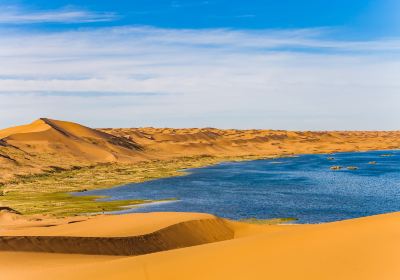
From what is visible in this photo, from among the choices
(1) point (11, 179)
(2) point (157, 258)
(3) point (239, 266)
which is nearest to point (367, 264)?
(3) point (239, 266)

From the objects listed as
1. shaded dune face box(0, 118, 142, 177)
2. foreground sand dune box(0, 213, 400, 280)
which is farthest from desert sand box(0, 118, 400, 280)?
shaded dune face box(0, 118, 142, 177)

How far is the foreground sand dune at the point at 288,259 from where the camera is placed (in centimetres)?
1148

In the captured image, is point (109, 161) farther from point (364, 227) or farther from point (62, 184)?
point (364, 227)

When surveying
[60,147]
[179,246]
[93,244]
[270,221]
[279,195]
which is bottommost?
[279,195]

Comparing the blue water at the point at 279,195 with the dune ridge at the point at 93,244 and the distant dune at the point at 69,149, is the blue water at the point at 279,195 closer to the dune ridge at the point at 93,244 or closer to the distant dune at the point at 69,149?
the dune ridge at the point at 93,244

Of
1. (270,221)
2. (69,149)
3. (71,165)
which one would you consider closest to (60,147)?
(69,149)

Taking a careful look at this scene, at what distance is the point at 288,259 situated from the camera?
12523 millimetres

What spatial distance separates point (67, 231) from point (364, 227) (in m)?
17.5

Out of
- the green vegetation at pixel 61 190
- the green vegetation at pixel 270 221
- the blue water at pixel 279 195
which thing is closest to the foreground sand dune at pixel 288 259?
the green vegetation at pixel 270 221

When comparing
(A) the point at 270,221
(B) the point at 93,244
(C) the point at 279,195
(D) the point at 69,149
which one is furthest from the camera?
(D) the point at 69,149

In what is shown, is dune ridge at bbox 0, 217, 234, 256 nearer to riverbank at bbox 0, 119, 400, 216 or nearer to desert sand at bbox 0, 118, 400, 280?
desert sand at bbox 0, 118, 400, 280

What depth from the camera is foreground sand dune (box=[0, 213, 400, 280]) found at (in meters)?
11.5

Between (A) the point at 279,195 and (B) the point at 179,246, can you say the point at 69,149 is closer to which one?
(A) the point at 279,195

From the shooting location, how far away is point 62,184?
240 feet
